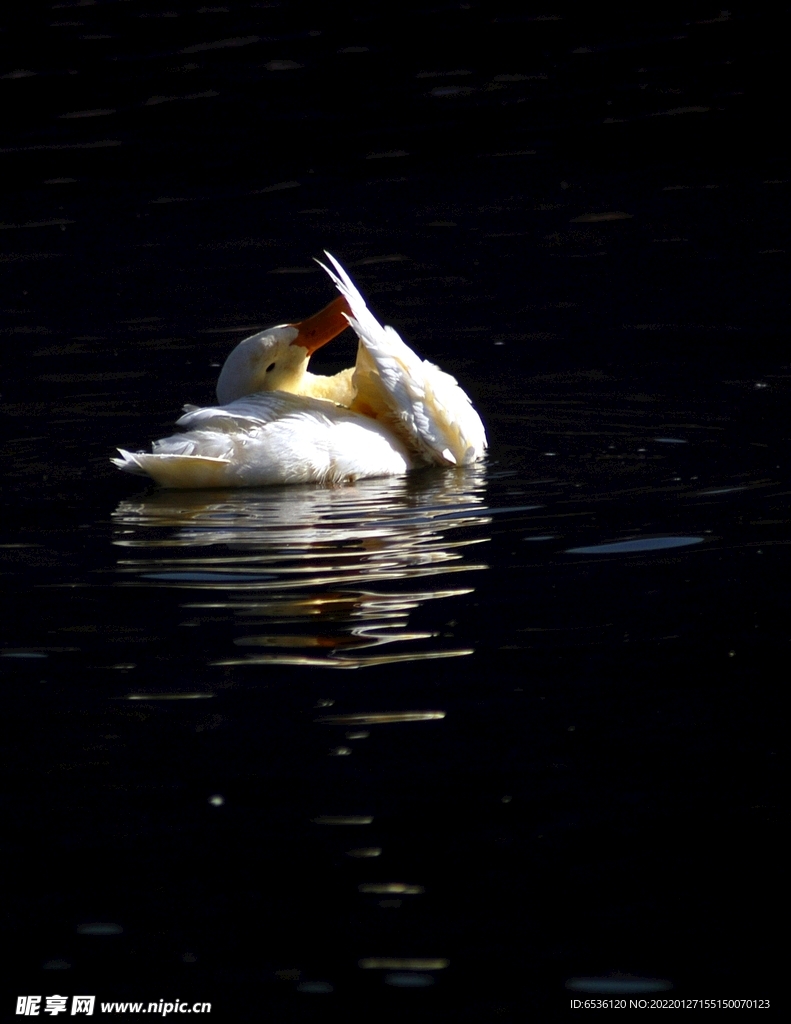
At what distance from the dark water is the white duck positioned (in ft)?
0.43

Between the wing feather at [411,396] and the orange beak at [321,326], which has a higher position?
the orange beak at [321,326]

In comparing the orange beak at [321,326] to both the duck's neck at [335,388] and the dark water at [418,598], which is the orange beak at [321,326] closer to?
the duck's neck at [335,388]

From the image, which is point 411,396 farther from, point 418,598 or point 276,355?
point 418,598

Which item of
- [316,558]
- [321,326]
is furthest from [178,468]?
[316,558]

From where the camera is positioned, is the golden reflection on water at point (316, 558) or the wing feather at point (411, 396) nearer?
the golden reflection on water at point (316, 558)

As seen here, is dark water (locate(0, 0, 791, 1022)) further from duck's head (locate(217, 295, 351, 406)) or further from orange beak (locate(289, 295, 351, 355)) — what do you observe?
orange beak (locate(289, 295, 351, 355))

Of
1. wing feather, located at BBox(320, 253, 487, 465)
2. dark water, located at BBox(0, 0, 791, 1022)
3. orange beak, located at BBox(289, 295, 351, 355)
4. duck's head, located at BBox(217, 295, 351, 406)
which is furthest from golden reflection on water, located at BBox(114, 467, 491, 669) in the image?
orange beak, located at BBox(289, 295, 351, 355)

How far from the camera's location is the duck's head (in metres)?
7.49

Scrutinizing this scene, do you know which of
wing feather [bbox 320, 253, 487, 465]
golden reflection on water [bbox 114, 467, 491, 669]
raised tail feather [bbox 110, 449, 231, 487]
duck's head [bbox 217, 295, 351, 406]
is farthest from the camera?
duck's head [bbox 217, 295, 351, 406]

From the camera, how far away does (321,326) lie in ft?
24.8

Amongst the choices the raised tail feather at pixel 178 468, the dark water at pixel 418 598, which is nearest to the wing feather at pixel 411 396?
the dark water at pixel 418 598

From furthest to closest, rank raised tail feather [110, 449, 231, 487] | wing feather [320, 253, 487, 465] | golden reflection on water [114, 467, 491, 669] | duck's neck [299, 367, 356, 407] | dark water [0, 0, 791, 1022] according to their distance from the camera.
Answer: duck's neck [299, 367, 356, 407] < wing feather [320, 253, 487, 465] < raised tail feather [110, 449, 231, 487] < golden reflection on water [114, 467, 491, 669] < dark water [0, 0, 791, 1022]

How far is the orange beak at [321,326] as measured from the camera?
7.56 metres

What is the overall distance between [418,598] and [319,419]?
5.40 ft
